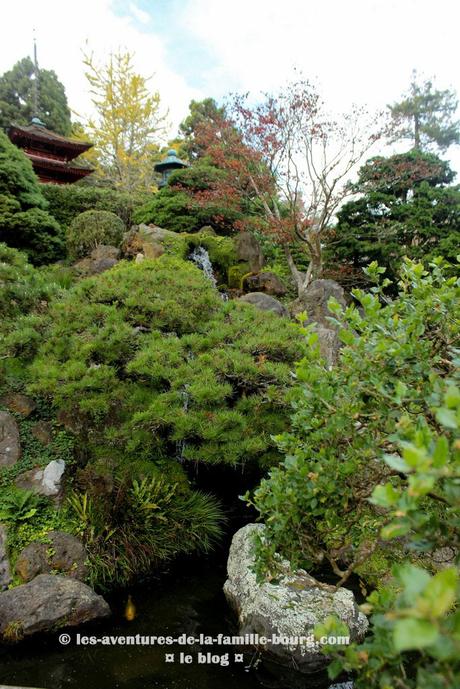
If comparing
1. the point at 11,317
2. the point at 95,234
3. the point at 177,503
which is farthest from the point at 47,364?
the point at 95,234

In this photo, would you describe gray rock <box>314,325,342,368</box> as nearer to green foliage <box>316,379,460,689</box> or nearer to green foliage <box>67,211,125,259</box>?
green foliage <box>316,379,460,689</box>

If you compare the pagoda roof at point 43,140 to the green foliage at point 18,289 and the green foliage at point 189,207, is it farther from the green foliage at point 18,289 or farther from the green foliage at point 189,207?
the green foliage at point 18,289

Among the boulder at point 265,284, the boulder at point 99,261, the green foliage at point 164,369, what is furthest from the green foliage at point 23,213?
the green foliage at point 164,369

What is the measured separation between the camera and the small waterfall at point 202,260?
975 centimetres

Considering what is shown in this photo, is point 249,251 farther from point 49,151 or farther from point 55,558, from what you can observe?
point 49,151

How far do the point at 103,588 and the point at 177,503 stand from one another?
3.38 ft

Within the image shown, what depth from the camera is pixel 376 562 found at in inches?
178

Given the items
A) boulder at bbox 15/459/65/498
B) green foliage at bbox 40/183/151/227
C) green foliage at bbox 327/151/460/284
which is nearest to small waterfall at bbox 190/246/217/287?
green foliage at bbox 327/151/460/284

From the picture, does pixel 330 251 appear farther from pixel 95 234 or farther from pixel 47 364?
pixel 47 364

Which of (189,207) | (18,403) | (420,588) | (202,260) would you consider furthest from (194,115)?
(420,588)

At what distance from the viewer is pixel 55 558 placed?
3910mm

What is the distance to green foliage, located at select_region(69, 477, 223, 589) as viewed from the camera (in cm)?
407

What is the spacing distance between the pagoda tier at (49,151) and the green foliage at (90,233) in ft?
22.4

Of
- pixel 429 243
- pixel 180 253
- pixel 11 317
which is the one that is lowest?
pixel 11 317
